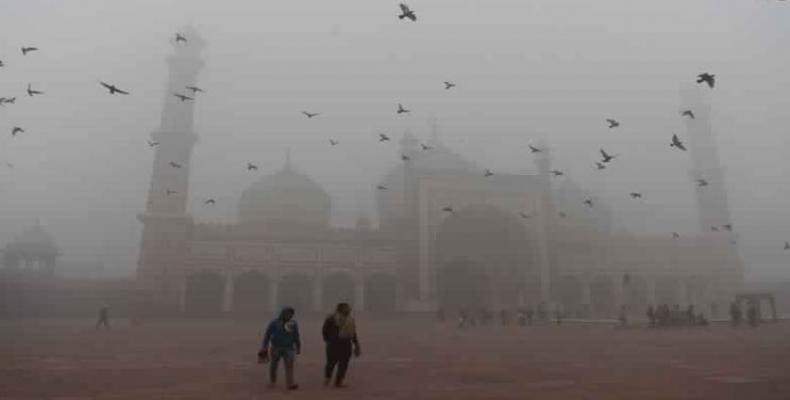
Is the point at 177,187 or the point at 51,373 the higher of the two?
the point at 177,187

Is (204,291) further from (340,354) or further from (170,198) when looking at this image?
(340,354)

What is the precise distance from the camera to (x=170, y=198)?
33.5 metres

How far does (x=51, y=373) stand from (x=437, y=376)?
5.28 meters

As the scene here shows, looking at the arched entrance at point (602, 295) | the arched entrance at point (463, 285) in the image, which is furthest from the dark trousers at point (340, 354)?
the arched entrance at point (602, 295)

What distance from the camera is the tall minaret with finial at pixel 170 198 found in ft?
102

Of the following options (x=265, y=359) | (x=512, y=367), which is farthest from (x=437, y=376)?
(x=265, y=359)

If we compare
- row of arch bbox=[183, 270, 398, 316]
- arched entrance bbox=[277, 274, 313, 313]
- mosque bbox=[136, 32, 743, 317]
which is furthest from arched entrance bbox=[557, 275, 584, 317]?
arched entrance bbox=[277, 274, 313, 313]

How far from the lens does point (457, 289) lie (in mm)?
38094

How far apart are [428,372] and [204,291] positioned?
27.5 m

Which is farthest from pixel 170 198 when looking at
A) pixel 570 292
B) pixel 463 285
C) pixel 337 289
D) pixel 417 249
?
pixel 570 292

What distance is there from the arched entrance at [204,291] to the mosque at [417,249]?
0.25ft

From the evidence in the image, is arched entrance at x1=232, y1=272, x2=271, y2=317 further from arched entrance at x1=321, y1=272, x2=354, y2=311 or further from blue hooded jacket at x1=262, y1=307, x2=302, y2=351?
blue hooded jacket at x1=262, y1=307, x2=302, y2=351

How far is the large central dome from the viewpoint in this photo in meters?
39.9

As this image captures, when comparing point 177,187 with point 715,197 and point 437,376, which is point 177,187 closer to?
point 437,376
